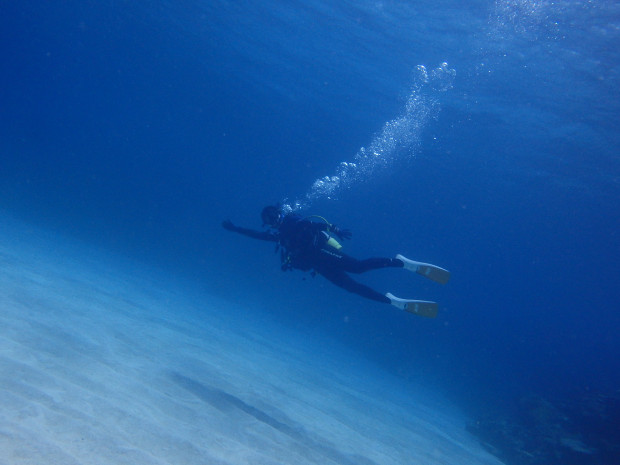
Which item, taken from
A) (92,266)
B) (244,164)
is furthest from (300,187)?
(92,266)

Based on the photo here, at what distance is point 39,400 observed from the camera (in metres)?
4.51

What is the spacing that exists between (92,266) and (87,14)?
34.4 m

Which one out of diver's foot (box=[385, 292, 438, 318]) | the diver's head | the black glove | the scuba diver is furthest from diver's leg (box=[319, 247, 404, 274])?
the diver's head

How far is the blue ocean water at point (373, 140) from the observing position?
66.9ft

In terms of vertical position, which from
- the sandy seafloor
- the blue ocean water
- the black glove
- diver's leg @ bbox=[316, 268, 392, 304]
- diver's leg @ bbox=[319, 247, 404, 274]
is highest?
the blue ocean water

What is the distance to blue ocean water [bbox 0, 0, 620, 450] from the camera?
20.4 metres

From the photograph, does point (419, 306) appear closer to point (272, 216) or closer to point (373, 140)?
point (272, 216)

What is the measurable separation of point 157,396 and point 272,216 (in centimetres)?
361

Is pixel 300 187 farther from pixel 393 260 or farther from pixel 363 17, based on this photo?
pixel 393 260

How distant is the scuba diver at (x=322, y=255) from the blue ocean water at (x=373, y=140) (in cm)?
59

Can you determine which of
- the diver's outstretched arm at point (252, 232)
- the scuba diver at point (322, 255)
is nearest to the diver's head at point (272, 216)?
the scuba diver at point (322, 255)

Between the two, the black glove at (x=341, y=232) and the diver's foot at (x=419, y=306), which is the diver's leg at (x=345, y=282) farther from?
the black glove at (x=341, y=232)

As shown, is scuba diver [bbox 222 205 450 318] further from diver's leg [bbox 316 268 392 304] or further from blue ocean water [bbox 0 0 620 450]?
blue ocean water [bbox 0 0 620 450]

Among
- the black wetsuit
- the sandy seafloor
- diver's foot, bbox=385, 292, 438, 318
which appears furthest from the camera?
diver's foot, bbox=385, 292, 438, 318
